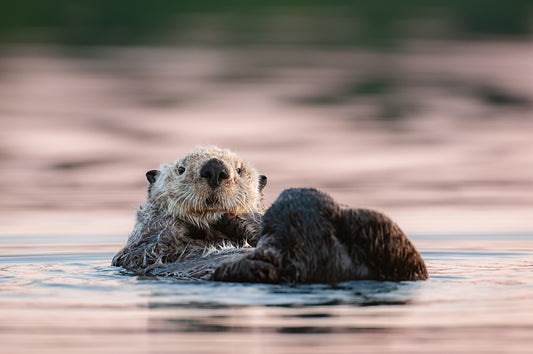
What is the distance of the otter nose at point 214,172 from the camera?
258 inches

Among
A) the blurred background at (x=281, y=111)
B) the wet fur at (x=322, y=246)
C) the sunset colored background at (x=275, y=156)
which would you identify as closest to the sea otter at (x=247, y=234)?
the wet fur at (x=322, y=246)

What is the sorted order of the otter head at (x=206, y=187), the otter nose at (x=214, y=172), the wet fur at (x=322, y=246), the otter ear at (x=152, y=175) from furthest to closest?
1. the otter ear at (x=152, y=175)
2. the otter head at (x=206, y=187)
3. the otter nose at (x=214, y=172)
4. the wet fur at (x=322, y=246)

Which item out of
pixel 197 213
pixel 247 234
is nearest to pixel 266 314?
pixel 247 234

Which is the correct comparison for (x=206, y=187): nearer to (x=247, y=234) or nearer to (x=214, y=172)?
(x=214, y=172)

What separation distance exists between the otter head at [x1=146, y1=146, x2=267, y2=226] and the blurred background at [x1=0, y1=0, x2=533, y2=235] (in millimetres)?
2021

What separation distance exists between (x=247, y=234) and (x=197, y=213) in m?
0.34

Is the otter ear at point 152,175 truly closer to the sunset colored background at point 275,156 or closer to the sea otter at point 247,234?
the sea otter at point 247,234

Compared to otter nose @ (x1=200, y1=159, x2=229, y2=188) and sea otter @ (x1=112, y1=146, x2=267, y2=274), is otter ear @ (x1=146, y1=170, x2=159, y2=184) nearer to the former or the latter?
sea otter @ (x1=112, y1=146, x2=267, y2=274)

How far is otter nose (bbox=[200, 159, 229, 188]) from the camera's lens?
6.55m

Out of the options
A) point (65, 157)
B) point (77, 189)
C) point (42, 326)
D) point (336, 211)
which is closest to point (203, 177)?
point (336, 211)

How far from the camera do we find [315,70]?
19.0m

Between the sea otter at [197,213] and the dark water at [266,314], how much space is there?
1.08ft

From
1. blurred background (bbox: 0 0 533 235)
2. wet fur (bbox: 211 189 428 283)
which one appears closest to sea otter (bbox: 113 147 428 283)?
wet fur (bbox: 211 189 428 283)

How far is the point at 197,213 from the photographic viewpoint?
22.5ft
